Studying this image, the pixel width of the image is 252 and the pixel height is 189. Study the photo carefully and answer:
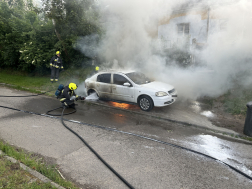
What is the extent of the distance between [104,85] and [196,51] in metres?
4.82

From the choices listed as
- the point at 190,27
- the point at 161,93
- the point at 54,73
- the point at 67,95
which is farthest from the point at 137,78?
the point at 54,73

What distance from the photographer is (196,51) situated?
952 centimetres

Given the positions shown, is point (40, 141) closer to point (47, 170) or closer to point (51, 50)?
point (47, 170)

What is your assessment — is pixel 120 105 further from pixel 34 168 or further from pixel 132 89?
pixel 34 168

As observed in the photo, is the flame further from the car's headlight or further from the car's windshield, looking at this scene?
A: the car's headlight

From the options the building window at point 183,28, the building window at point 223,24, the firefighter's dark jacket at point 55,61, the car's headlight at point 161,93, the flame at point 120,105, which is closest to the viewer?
the car's headlight at point 161,93

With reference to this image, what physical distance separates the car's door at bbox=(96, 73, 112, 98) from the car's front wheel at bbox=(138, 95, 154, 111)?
138 centimetres

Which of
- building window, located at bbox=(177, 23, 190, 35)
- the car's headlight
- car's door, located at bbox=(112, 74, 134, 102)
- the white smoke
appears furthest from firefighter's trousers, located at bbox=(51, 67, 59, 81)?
building window, located at bbox=(177, 23, 190, 35)

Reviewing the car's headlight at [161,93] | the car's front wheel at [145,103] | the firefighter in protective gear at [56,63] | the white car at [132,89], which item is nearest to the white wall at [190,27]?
the white car at [132,89]

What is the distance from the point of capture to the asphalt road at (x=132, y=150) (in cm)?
346

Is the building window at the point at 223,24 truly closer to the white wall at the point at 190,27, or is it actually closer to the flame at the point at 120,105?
the white wall at the point at 190,27

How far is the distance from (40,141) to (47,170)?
1.58 m

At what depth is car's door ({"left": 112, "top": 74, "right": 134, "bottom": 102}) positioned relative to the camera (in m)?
7.42

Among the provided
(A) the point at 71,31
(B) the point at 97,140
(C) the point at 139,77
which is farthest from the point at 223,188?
(A) the point at 71,31
